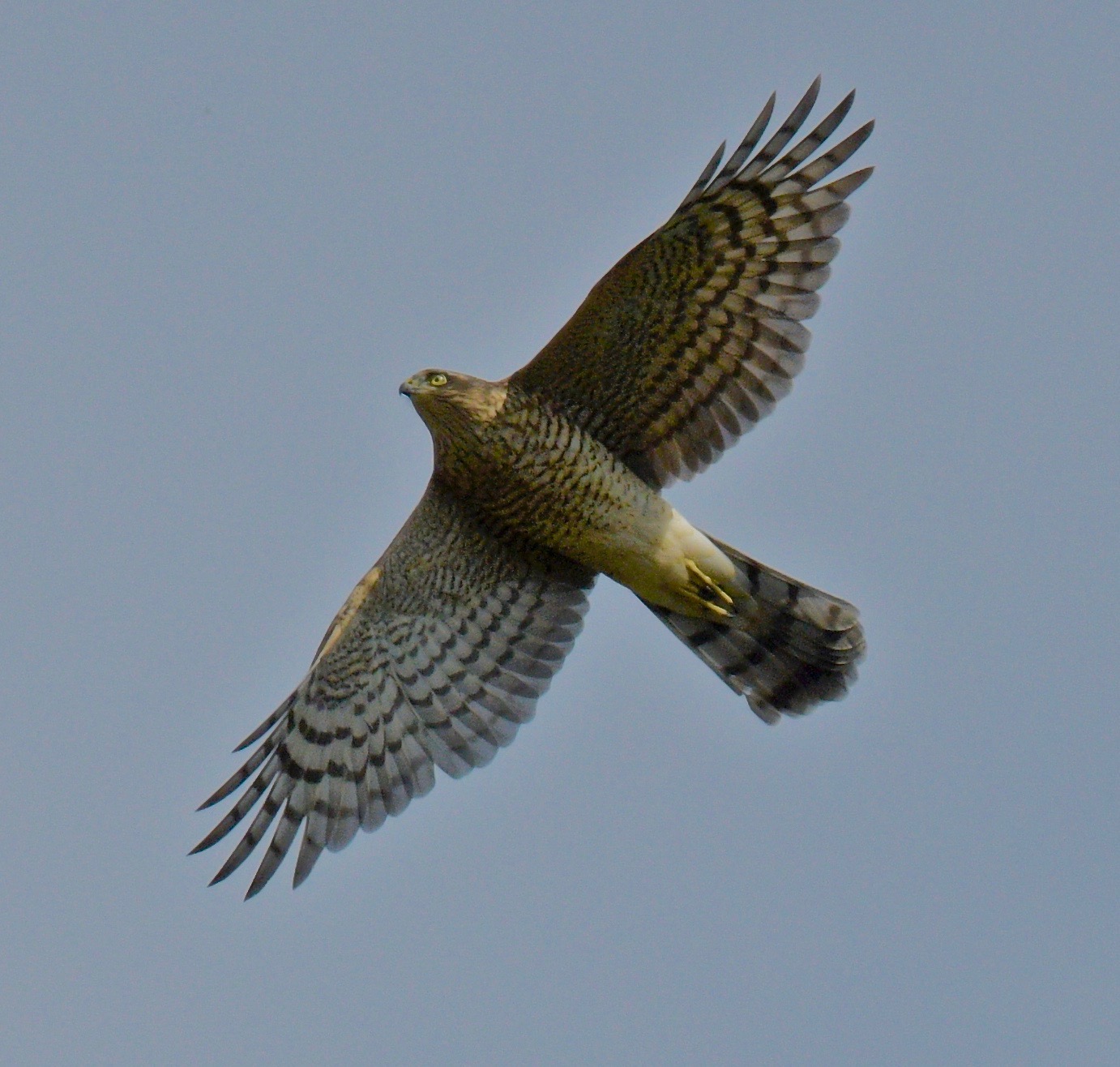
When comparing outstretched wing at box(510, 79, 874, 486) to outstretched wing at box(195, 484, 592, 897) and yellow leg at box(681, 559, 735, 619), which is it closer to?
yellow leg at box(681, 559, 735, 619)

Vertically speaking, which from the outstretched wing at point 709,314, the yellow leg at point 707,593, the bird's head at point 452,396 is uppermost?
the outstretched wing at point 709,314

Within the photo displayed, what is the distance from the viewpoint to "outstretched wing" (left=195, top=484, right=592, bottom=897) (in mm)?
10227

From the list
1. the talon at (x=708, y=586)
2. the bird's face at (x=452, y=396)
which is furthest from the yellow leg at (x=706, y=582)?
the bird's face at (x=452, y=396)

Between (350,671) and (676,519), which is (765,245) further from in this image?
(350,671)

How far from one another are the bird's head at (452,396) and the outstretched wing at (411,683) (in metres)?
0.73

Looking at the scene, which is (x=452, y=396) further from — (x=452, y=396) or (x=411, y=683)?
(x=411, y=683)

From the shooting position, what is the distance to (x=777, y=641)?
1023cm

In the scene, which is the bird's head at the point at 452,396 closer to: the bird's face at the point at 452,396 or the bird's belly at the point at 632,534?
the bird's face at the point at 452,396

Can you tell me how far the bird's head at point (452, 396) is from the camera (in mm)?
9516

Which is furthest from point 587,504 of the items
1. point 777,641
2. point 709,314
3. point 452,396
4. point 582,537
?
point 777,641

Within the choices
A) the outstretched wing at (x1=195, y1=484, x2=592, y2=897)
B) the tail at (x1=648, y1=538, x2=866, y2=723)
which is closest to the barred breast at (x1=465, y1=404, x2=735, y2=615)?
the tail at (x1=648, y1=538, x2=866, y2=723)

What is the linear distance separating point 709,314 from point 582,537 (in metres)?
1.34

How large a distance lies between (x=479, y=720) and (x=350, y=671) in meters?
0.77

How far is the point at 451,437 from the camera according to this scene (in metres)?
9.64
